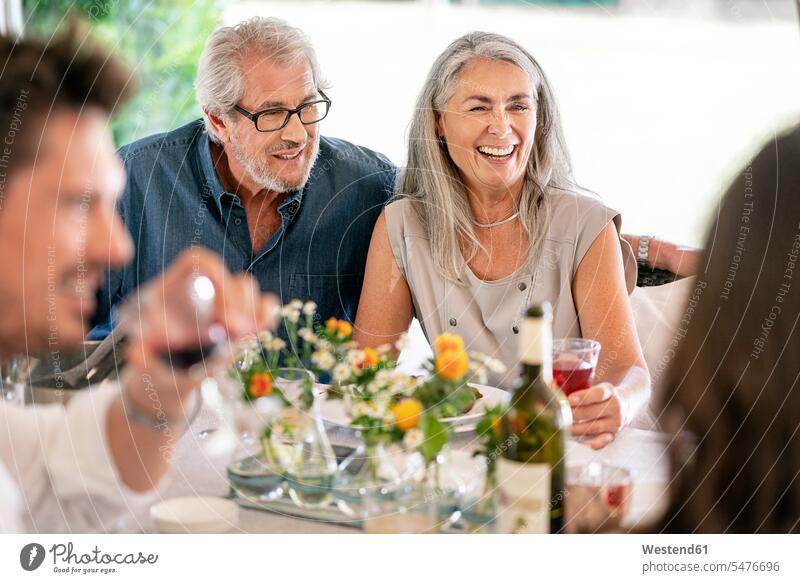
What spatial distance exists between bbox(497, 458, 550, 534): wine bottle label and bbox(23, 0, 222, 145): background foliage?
0.55m

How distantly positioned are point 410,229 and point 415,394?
426 millimetres

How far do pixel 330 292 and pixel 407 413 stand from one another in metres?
0.45

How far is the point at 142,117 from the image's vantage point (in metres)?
1.01

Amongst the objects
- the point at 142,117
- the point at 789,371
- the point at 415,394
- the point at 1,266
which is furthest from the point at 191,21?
the point at 789,371

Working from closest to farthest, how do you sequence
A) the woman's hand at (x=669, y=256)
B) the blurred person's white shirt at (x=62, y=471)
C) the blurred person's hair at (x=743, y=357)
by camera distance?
1. the blurred person's hair at (x=743, y=357)
2. the blurred person's white shirt at (x=62, y=471)
3. the woman's hand at (x=669, y=256)

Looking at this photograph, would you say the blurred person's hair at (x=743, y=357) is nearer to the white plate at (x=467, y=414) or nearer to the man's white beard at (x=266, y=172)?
the white plate at (x=467, y=414)

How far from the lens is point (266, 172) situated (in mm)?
1105

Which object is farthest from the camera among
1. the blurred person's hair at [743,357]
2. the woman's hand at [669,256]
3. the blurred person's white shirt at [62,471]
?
the woman's hand at [669,256]

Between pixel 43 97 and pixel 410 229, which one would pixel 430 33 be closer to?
pixel 410 229

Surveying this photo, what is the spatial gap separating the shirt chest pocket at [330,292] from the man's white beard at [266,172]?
0.11m

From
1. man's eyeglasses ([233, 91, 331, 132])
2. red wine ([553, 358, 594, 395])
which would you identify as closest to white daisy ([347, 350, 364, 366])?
red wine ([553, 358, 594, 395])

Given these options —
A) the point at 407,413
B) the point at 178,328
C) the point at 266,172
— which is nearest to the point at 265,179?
the point at 266,172

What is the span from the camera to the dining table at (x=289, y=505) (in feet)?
2.50
